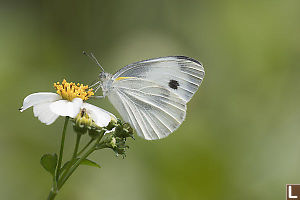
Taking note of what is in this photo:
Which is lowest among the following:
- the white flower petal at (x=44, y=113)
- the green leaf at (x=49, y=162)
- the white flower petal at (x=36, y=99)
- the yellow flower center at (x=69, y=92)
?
the green leaf at (x=49, y=162)

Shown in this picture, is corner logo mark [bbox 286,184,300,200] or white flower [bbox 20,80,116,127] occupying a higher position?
corner logo mark [bbox 286,184,300,200]

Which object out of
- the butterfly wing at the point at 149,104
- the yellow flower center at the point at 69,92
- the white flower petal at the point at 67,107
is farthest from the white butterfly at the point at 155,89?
the white flower petal at the point at 67,107

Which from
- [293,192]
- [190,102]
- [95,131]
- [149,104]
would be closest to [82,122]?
[95,131]

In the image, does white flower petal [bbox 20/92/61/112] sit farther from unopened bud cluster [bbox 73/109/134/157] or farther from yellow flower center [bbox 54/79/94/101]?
unopened bud cluster [bbox 73/109/134/157]

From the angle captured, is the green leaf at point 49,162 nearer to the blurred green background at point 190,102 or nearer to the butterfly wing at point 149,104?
the butterfly wing at point 149,104

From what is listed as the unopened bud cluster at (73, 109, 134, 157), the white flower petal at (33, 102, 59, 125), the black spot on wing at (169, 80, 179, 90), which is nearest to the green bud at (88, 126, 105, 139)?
the unopened bud cluster at (73, 109, 134, 157)

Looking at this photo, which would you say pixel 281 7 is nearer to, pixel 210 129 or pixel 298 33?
pixel 298 33
